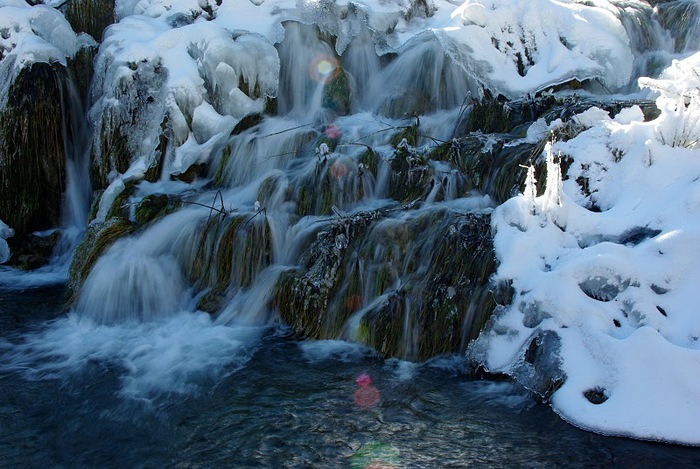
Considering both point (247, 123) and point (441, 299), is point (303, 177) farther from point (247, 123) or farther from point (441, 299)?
point (441, 299)

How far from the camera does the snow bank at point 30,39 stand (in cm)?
832

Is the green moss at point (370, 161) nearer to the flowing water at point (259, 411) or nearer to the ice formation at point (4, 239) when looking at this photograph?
the flowing water at point (259, 411)

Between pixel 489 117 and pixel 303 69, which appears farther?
pixel 303 69

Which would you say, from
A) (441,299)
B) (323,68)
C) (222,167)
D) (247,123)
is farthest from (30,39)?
(441,299)

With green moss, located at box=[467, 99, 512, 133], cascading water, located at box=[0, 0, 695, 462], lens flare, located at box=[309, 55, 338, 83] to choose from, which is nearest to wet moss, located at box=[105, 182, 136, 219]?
cascading water, located at box=[0, 0, 695, 462]

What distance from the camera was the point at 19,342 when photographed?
550 cm

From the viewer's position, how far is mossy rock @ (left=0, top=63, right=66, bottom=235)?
825cm

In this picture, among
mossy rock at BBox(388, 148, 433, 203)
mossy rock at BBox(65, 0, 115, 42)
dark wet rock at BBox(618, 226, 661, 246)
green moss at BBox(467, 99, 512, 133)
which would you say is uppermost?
mossy rock at BBox(65, 0, 115, 42)

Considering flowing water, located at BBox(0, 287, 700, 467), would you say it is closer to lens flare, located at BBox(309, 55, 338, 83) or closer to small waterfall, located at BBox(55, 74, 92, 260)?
small waterfall, located at BBox(55, 74, 92, 260)

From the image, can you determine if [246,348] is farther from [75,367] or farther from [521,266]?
[521,266]

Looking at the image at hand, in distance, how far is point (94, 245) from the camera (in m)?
6.65

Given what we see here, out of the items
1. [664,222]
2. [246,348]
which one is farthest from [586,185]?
[246,348]

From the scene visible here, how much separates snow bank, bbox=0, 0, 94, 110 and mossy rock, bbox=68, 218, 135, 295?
2.85 m

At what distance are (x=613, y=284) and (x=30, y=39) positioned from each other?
8498mm
